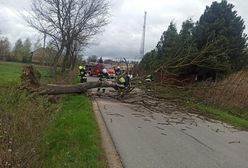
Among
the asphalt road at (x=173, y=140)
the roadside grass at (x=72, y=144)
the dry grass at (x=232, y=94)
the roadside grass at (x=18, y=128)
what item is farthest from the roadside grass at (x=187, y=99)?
the roadside grass at (x=18, y=128)

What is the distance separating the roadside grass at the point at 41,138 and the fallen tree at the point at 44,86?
8.48 ft

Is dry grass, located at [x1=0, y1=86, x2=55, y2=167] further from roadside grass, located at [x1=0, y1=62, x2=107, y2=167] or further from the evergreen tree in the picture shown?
the evergreen tree

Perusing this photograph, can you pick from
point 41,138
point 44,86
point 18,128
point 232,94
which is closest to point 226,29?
point 232,94

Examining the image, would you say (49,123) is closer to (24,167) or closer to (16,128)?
(16,128)

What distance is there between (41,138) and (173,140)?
11.3 ft

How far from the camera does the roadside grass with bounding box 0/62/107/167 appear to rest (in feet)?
21.5

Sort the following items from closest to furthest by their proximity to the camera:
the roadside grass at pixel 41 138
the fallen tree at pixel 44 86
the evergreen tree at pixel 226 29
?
the roadside grass at pixel 41 138, the fallen tree at pixel 44 86, the evergreen tree at pixel 226 29

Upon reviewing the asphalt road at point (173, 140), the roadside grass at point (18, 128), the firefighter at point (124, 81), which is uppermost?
the firefighter at point (124, 81)

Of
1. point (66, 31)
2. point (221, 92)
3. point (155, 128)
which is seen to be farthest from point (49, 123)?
point (66, 31)

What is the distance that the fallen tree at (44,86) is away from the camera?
14544 millimetres

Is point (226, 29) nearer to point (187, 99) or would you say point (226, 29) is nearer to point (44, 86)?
point (187, 99)

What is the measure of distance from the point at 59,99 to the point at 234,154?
1175cm

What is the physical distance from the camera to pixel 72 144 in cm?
803

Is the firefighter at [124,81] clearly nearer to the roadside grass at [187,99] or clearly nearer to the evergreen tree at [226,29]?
the roadside grass at [187,99]
